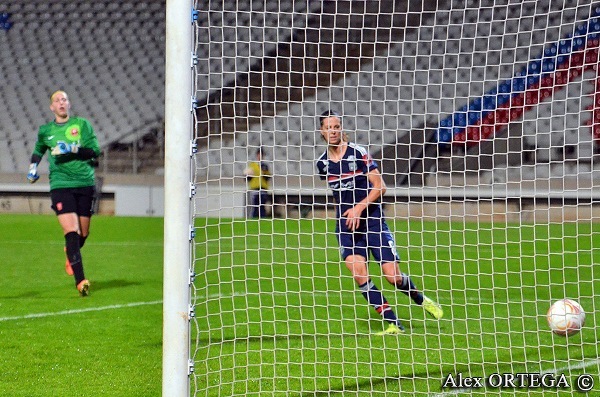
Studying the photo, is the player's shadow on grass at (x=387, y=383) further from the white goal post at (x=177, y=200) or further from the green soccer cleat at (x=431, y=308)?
the green soccer cleat at (x=431, y=308)

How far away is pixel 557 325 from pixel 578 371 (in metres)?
0.46

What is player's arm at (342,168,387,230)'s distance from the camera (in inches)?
274

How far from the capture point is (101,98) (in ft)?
84.9

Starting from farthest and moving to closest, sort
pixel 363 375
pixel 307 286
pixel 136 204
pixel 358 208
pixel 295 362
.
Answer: pixel 136 204, pixel 307 286, pixel 358 208, pixel 295 362, pixel 363 375

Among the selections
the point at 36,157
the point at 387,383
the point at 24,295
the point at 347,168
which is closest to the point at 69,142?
the point at 36,157

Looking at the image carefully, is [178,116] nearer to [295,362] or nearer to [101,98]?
[295,362]

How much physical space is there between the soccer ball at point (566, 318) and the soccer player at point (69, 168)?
4.89 metres

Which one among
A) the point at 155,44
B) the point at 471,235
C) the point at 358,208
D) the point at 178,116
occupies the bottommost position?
the point at 471,235

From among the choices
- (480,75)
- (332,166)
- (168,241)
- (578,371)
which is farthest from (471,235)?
(168,241)

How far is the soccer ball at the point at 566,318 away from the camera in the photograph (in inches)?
241

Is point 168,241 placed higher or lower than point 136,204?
higher

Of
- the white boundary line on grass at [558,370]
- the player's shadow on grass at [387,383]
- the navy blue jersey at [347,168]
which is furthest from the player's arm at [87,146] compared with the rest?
the white boundary line on grass at [558,370]

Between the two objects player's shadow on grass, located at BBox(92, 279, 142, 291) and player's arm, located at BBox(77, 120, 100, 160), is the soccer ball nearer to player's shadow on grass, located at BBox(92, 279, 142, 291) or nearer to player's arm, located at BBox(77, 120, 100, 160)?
player's arm, located at BBox(77, 120, 100, 160)

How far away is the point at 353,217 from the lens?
695 centimetres
